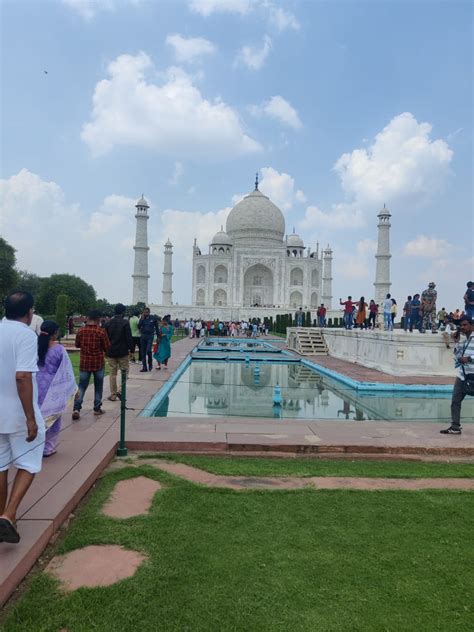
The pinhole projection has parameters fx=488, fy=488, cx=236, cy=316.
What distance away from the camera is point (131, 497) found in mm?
3285

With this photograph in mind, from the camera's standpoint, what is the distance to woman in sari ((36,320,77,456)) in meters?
3.96

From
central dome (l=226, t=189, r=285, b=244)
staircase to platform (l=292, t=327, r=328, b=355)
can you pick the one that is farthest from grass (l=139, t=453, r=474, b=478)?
central dome (l=226, t=189, r=285, b=244)

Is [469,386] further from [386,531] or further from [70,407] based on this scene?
[70,407]

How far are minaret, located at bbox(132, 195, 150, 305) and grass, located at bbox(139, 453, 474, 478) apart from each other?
3895 centimetres

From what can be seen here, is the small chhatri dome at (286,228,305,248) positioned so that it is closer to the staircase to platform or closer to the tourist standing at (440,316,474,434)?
the staircase to platform

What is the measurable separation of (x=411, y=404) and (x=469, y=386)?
9.53ft

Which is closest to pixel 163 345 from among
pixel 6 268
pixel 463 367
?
pixel 463 367

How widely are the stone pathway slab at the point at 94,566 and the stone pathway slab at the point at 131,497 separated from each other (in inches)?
17.3

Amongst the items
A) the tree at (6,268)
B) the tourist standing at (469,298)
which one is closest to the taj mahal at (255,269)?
the tree at (6,268)

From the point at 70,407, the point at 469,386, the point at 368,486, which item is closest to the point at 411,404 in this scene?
the point at 469,386

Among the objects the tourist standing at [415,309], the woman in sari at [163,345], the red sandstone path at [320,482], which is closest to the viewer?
the red sandstone path at [320,482]

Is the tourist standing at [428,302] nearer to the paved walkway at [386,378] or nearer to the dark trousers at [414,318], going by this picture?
the dark trousers at [414,318]

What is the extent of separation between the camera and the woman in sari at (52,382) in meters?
3.96

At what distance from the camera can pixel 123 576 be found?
2.28 m
